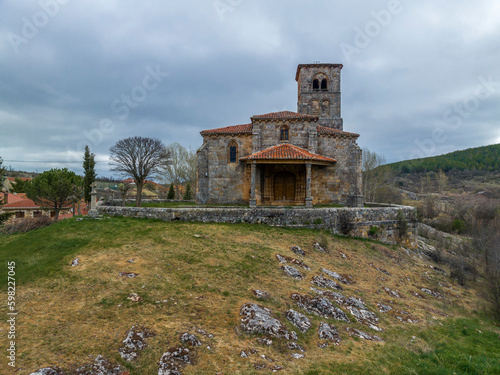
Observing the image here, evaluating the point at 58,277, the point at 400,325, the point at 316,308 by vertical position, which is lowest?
the point at 400,325

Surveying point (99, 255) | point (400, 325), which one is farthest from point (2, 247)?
point (400, 325)

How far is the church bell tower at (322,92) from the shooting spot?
27.9m

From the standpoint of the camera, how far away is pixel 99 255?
9672 millimetres

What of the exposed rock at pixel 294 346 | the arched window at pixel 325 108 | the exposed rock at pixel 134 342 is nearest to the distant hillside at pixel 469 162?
the arched window at pixel 325 108

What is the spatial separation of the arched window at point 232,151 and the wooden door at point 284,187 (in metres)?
3.91

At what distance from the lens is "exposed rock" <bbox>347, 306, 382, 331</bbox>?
316 inches

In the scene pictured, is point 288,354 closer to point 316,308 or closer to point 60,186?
point 316,308

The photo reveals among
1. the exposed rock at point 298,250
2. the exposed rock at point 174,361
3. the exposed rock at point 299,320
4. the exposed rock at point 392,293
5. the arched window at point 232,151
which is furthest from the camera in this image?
the arched window at point 232,151

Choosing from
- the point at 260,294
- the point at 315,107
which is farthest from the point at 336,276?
the point at 315,107

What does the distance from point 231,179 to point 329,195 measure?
8569 millimetres

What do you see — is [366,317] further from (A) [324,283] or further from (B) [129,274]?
(B) [129,274]

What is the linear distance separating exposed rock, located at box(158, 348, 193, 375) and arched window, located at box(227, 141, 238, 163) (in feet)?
56.1

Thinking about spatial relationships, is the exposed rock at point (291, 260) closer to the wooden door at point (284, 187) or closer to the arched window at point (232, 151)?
the wooden door at point (284, 187)

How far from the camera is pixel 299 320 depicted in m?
7.30
